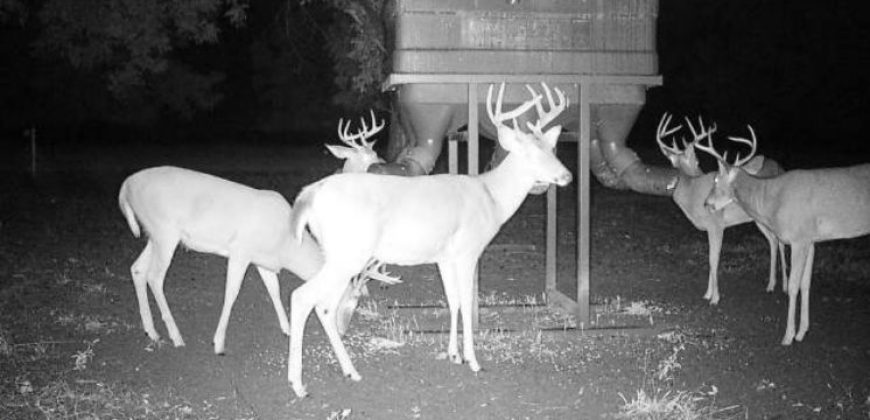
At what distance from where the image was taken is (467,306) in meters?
8.00

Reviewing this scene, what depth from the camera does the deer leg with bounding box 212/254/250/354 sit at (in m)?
8.51

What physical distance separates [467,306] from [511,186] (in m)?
1.13

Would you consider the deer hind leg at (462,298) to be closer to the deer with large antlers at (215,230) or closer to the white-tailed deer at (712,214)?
the deer with large antlers at (215,230)

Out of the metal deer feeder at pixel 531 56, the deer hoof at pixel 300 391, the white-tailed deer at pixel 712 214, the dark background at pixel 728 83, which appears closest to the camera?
the deer hoof at pixel 300 391

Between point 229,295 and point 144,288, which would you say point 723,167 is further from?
point 144,288

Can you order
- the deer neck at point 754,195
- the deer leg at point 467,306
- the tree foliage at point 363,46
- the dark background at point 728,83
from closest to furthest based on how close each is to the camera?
the deer leg at point 467,306 < the deer neck at point 754,195 < the tree foliage at point 363,46 < the dark background at point 728,83

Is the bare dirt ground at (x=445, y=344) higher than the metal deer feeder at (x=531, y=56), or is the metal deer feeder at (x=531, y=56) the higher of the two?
the metal deer feeder at (x=531, y=56)

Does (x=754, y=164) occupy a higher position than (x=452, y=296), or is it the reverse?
(x=754, y=164)

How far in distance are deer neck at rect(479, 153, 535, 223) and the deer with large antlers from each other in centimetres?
118

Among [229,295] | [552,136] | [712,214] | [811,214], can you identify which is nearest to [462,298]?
[552,136]

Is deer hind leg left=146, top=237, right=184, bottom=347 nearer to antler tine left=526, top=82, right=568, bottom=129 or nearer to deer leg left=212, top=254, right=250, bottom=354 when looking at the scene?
deer leg left=212, top=254, right=250, bottom=354

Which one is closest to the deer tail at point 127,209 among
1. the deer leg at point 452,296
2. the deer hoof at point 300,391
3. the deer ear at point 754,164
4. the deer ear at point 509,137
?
the deer hoof at point 300,391

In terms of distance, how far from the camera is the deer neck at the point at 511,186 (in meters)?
8.40

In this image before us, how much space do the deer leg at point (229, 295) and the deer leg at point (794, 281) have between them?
4903 mm
